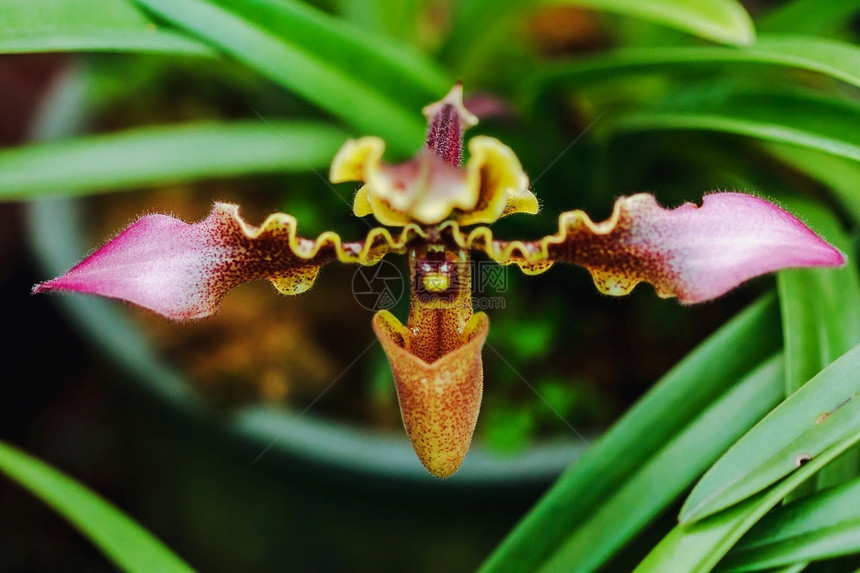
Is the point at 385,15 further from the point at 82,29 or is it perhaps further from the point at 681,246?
the point at 681,246

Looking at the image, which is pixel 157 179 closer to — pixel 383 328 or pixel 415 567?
pixel 383 328

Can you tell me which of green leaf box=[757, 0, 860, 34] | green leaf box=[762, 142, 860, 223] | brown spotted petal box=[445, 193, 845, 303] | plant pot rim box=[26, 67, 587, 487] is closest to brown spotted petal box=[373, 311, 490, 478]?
brown spotted petal box=[445, 193, 845, 303]

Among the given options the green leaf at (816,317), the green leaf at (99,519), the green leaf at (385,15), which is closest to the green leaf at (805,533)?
the green leaf at (816,317)

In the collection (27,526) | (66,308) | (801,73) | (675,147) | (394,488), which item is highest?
(801,73)

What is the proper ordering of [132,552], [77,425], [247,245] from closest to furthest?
[247,245] < [132,552] < [77,425]

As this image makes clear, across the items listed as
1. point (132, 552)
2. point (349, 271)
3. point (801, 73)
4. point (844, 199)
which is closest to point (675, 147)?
point (844, 199)

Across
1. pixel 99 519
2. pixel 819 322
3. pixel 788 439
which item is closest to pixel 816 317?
pixel 819 322

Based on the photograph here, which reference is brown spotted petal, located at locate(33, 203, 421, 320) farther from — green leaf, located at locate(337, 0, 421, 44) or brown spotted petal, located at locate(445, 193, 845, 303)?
green leaf, located at locate(337, 0, 421, 44)
